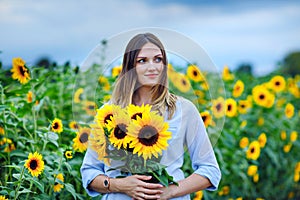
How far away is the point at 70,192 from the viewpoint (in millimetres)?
2857

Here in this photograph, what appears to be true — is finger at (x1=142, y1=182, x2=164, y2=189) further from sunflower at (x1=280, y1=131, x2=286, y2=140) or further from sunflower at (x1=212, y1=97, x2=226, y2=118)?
sunflower at (x1=280, y1=131, x2=286, y2=140)

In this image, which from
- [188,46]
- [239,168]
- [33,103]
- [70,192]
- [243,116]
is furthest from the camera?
[243,116]

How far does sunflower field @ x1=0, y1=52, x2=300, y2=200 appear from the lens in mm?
2664

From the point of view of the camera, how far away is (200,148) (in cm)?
238

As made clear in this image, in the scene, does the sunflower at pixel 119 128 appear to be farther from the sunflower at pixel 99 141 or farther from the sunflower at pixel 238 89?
the sunflower at pixel 238 89

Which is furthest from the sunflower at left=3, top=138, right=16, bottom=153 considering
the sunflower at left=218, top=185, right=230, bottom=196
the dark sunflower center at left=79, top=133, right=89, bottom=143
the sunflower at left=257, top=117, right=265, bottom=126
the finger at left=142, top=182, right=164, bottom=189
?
the sunflower at left=257, top=117, right=265, bottom=126

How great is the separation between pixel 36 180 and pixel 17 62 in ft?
2.23

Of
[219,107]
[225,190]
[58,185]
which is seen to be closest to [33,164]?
[58,185]

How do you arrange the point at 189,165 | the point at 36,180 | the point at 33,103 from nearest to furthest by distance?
the point at 36,180 < the point at 33,103 < the point at 189,165

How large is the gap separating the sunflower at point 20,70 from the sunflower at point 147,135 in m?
1.01

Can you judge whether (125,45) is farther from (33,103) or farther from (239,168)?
(239,168)

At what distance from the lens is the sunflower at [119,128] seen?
7.00 ft

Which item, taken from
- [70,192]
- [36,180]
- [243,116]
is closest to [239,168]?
[243,116]

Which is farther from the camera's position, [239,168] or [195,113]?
[239,168]
